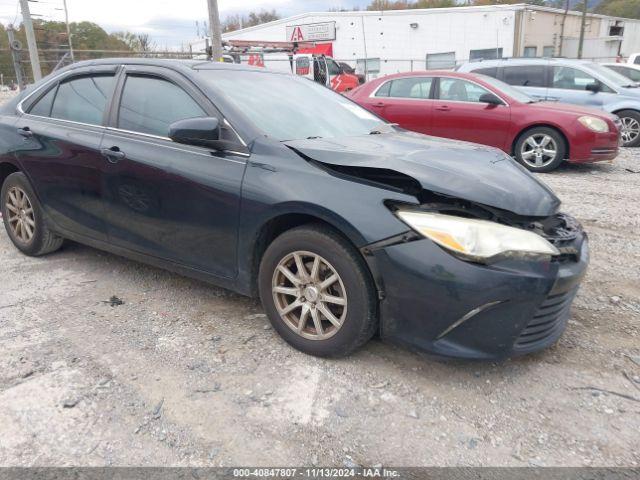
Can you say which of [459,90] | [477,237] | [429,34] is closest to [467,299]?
[477,237]

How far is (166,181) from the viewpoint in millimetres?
3238

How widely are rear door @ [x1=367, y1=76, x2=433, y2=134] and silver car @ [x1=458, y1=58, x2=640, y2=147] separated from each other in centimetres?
261

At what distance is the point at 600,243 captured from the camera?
15.3 ft

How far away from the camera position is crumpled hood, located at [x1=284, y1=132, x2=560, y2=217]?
257 cm

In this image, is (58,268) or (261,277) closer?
(261,277)

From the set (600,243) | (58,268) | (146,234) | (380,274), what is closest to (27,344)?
(146,234)

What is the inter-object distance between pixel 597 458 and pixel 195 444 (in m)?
1.69

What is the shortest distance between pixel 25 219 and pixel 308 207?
2979 mm

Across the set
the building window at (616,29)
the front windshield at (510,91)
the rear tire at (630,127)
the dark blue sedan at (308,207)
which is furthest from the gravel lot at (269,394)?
the building window at (616,29)

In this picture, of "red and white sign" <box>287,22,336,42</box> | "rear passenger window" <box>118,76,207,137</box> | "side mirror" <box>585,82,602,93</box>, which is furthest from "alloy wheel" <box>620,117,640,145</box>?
"red and white sign" <box>287,22,336,42</box>

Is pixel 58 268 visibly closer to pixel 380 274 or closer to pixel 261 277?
pixel 261 277

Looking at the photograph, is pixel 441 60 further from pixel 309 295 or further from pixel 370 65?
pixel 309 295

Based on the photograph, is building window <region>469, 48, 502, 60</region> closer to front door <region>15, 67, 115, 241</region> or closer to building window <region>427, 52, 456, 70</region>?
building window <region>427, 52, 456, 70</region>

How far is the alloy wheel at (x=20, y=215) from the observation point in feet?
14.2
